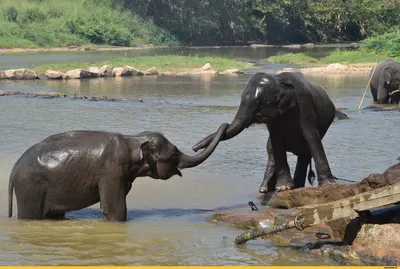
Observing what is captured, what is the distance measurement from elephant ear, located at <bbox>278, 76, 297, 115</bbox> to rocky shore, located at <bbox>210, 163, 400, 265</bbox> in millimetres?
1125

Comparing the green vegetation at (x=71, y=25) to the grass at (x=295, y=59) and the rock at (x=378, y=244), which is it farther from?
the rock at (x=378, y=244)

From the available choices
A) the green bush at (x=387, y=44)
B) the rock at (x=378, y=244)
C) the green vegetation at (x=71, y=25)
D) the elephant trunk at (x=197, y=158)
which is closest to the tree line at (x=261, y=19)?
the green vegetation at (x=71, y=25)

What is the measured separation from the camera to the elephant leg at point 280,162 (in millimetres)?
10477

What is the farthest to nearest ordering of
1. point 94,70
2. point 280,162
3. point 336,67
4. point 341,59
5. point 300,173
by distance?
1. point 341,59
2. point 336,67
3. point 94,70
4. point 300,173
5. point 280,162

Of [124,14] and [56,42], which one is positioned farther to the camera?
[124,14]

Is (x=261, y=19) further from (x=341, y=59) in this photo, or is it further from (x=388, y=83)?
(x=388, y=83)

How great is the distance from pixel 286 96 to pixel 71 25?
56.7 metres

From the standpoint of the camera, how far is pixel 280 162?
10.5 m

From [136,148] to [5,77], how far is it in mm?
25002

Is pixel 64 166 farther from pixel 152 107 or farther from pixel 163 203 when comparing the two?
pixel 152 107

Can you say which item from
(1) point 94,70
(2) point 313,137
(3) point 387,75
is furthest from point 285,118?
(1) point 94,70

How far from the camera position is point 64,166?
29.7 feet

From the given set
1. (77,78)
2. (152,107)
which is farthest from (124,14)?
(152,107)

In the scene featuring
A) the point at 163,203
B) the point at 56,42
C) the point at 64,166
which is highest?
the point at 64,166
